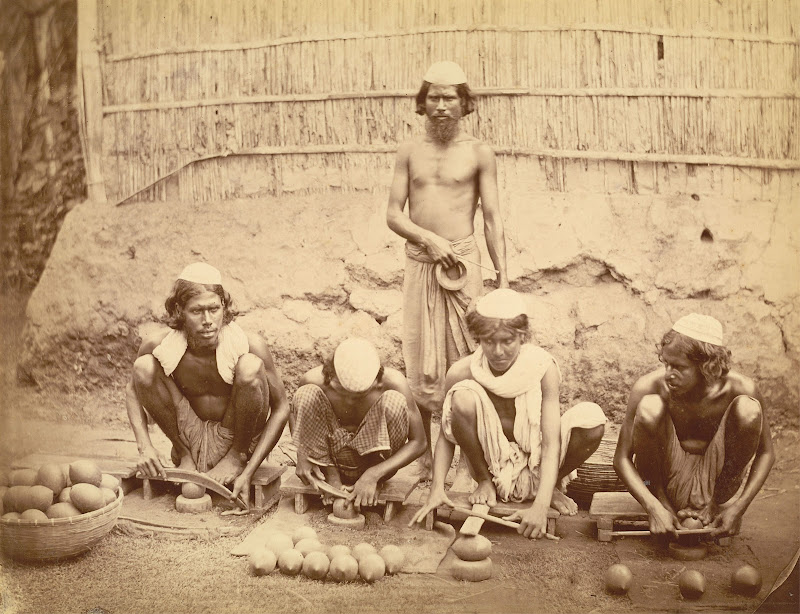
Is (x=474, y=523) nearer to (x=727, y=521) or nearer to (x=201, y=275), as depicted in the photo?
(x=727, y=521)

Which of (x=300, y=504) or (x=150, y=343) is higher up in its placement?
(x=150, y=343)

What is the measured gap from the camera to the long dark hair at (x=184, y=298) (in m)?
5.32

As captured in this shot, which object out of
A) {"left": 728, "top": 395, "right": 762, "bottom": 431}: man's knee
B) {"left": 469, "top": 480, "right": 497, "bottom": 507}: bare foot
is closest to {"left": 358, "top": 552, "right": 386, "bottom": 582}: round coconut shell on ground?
{"left": 469, "top": 480, "right": 497, "bottom": 507}: bare foot

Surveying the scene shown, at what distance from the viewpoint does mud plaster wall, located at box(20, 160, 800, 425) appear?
5926 millimetres

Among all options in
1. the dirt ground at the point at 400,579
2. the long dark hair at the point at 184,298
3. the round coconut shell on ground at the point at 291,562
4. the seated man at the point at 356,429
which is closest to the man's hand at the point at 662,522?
the dirt ground at the point at 400,579

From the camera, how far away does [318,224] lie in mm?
6395

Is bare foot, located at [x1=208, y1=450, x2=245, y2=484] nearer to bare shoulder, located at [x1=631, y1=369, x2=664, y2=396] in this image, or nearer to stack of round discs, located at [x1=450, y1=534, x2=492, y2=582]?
stack of round discs, located at [x1=450, y1=534, x2=492, y2=582]

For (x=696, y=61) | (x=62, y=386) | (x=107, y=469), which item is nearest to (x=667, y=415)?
(x=696, y=61)

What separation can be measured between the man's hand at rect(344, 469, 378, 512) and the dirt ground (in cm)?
12

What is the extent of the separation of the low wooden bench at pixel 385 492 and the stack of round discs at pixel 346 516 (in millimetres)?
132

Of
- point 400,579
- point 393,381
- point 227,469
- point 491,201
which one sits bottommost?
point 400,579

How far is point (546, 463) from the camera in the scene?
16.2 feet

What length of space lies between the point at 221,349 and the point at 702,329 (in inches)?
96.1

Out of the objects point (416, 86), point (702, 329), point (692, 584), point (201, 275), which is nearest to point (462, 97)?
point (416, 86)
